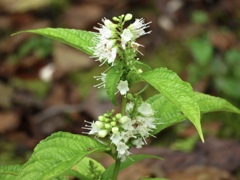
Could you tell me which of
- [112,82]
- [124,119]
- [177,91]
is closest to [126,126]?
[124,119]

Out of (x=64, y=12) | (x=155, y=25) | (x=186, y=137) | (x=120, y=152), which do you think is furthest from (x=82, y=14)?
(x=120, y=152)

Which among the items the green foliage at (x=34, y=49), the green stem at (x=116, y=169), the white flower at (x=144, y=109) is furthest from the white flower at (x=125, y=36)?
the green foliage at (x=34, y=49)

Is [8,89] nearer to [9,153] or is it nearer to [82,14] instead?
[9,153]

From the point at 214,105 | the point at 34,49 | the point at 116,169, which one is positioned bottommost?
the point at 116,169

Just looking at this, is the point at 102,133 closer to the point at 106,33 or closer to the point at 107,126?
the point at 107,126

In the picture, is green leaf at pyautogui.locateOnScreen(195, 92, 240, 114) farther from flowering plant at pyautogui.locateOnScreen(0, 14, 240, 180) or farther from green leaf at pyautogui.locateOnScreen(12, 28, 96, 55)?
green leaf at pyautogui.locateOnScreen(12, 28, 96, 55)

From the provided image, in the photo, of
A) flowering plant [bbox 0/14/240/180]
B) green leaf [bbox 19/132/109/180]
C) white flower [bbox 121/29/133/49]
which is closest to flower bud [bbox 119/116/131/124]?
flowering plant [bbox 0/14/240/180]

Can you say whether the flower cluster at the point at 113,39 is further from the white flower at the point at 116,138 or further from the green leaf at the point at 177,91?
the white flower at the point at 116,138

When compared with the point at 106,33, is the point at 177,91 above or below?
below

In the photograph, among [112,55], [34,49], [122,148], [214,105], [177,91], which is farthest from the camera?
[34,49]

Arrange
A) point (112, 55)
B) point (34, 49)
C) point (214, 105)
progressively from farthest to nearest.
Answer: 1. point (34, 49)
2. point (214, 105)
3. point (112, 55)
